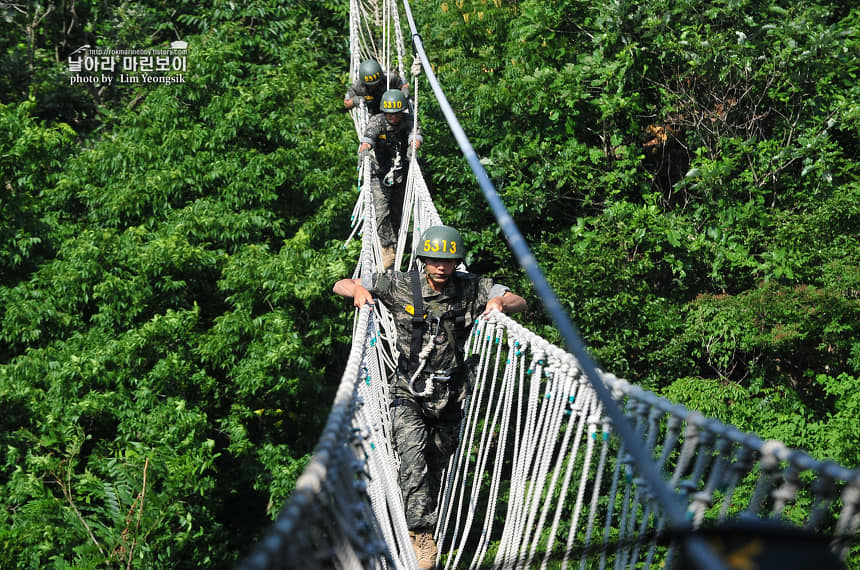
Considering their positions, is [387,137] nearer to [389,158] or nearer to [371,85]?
[389,158]

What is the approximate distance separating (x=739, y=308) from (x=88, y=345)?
16.7 feet

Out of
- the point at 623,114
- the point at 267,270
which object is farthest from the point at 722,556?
the point at 623,114

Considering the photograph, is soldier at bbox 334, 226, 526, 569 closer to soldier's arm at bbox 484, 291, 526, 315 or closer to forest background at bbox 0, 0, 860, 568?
soldier's arm at bbox 484, 291, 526, 315

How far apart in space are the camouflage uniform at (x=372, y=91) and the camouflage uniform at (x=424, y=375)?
3.68 metres

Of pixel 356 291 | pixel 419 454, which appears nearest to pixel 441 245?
pixel 356 291

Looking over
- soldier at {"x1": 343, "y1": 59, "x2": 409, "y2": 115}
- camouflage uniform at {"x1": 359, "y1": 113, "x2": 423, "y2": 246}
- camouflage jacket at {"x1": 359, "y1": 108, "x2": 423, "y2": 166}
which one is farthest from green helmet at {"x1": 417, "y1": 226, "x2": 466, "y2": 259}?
soldier at {"x1": 343, "y1": 59, "x2": 409, "y2": 115}

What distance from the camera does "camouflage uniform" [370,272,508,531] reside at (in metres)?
3.13

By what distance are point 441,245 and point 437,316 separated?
302 mm

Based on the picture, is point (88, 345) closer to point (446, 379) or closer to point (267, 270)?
point (267, 270)

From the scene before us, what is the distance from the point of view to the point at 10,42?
9078 mm

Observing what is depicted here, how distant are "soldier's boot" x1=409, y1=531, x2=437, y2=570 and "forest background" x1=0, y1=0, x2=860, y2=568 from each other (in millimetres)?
2272

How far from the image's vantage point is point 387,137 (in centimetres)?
576

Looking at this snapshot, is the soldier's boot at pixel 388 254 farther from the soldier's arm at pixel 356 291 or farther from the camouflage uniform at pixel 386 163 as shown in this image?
the soldier's arm at pixel 356 291

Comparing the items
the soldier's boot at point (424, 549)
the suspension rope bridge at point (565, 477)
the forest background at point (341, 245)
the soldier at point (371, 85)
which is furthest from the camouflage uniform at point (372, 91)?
the soldier's boot at point (424, 549)
